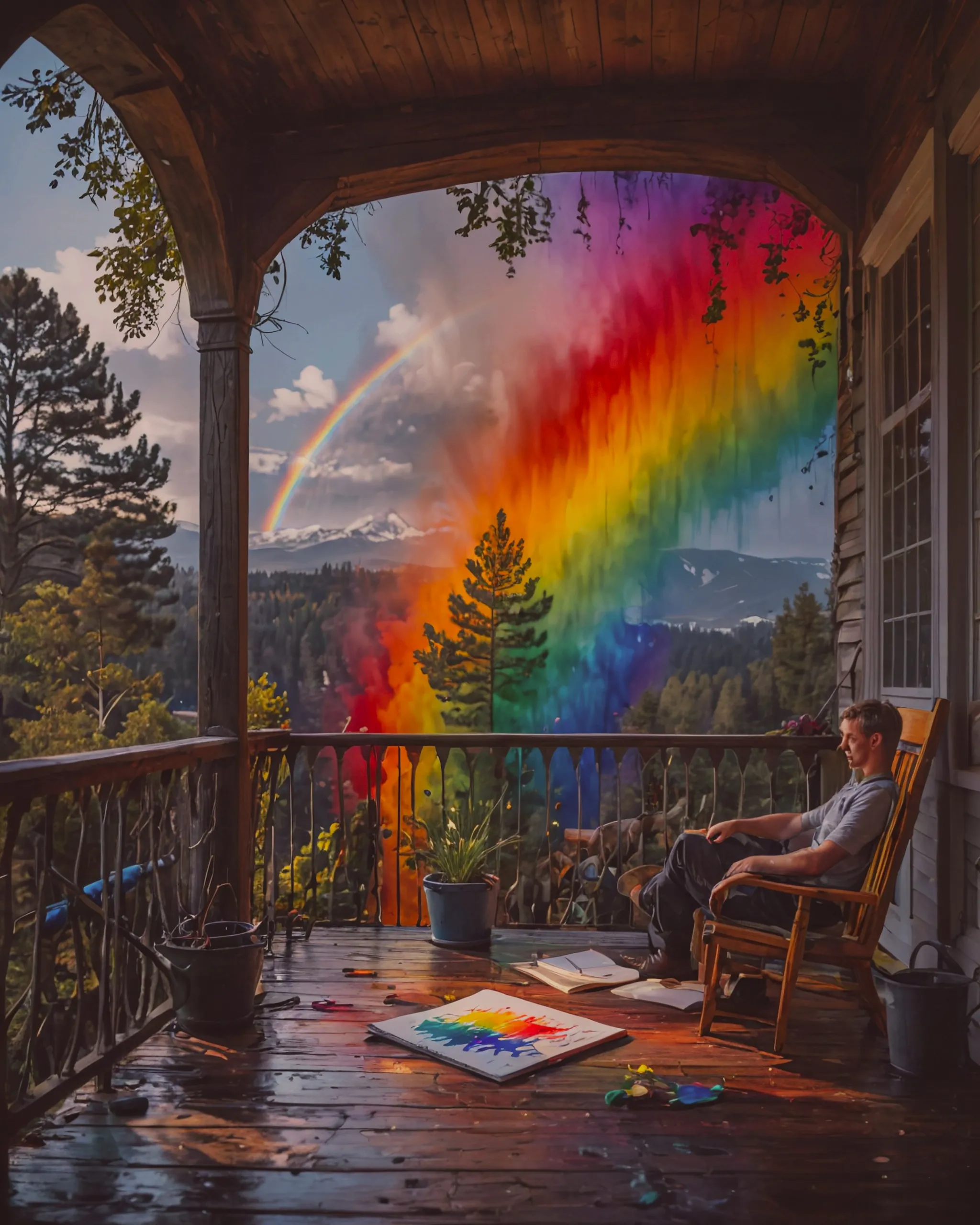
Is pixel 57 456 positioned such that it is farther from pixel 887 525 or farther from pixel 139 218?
pixel 887 525

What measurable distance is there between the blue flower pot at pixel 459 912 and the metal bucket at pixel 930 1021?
1741 millimetres

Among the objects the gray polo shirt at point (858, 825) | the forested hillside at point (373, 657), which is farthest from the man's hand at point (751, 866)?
the forested hillside at point (373, 657)

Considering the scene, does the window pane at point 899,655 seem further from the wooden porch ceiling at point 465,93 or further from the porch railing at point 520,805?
the wooden porch ceiling at point 465,93

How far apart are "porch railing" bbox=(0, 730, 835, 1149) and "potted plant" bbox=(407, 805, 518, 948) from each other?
125mm

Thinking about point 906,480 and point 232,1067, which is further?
point 906,480

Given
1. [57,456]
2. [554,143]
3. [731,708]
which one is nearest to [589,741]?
[554,143]

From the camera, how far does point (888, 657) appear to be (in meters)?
3.71

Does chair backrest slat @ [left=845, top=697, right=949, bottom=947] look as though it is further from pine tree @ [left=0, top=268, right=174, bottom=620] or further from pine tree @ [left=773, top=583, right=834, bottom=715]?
pine tree @ [left=0, top=268, right=174, bottom=620]

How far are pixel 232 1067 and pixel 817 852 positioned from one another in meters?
1.76

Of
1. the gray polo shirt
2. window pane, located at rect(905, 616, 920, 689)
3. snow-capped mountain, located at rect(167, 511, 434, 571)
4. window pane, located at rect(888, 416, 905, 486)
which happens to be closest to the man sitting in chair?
the gray polo shirt

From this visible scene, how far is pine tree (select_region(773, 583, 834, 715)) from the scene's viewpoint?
7.99m

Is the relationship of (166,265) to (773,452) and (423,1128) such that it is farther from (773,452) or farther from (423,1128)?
(773,452)

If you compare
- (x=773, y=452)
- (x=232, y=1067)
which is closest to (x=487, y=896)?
(x=232, y=1067)

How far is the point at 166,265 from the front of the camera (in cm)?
451
